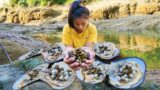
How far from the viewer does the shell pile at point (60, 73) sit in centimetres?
347

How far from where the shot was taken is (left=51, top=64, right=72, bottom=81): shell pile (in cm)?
347

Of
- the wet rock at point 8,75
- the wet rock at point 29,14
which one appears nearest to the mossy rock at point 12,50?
the wet rock at point 8,75

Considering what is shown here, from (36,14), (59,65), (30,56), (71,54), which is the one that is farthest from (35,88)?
(36,14)

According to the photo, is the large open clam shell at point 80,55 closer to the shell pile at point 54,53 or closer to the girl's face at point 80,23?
the girl's face at point 80,23

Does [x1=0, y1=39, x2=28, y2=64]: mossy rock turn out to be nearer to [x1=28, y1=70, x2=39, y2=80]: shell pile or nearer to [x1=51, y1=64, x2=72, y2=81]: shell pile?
[x1=28, y1=70, x2=39, y2=80]: shell pile

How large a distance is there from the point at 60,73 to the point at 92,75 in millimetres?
292

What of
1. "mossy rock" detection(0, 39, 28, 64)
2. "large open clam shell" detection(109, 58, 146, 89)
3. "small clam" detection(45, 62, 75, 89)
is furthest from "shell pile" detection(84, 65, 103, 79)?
"mossy rock" detection(0, 39, 28, 64)

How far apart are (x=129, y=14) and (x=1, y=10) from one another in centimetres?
1227

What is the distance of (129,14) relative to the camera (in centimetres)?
2553

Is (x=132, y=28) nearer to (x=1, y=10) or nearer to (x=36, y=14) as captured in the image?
(x=36, y=14)

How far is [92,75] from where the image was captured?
11.8 feet

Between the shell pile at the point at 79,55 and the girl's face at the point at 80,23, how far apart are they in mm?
218

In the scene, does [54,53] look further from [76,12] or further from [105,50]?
[76,12]

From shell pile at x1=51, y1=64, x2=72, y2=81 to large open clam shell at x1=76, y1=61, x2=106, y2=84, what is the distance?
0.09 meters
